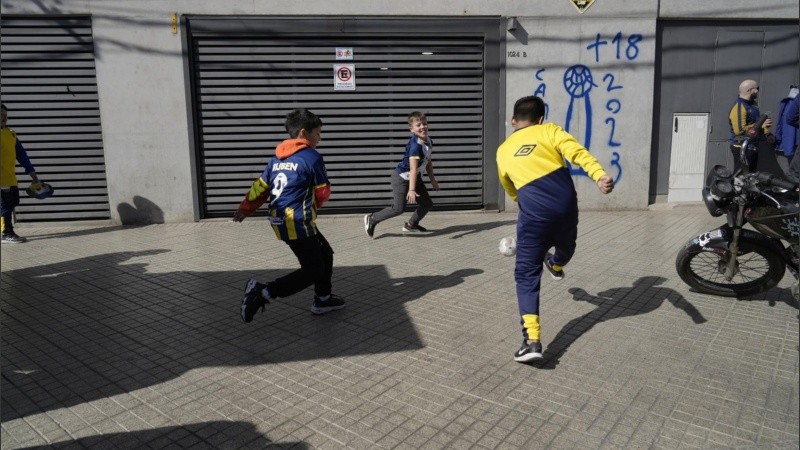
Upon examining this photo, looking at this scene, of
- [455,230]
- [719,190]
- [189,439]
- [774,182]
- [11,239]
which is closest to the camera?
[189,439]

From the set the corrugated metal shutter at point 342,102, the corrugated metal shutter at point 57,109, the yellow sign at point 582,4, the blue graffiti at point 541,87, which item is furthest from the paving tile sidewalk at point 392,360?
the yellow sign at point 582,4

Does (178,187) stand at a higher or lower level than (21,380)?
higher

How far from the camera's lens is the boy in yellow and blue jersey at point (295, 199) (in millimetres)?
4840

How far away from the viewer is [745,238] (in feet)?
17.3

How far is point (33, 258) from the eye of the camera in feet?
24.6

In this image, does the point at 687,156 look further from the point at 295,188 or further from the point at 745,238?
the point at 295,188

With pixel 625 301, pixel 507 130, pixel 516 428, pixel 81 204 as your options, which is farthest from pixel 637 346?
pixel 81 204

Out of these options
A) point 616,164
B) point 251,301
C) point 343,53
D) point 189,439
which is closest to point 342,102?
point 343,53

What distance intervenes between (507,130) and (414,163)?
2662 mm

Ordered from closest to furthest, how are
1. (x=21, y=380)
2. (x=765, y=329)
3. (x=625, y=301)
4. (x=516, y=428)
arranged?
(x=516, y=428) < (x=21, y=380) < (x=765, y=329) < (x=625, y=301)

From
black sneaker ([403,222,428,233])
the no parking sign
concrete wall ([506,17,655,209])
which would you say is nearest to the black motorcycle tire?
black sneaker ([403,222,428,233])

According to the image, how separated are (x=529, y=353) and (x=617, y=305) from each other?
1.64 m

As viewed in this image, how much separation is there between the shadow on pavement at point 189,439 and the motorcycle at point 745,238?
3.90 metres

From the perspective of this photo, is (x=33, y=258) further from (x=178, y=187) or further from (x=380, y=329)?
(x=380, y=329)
